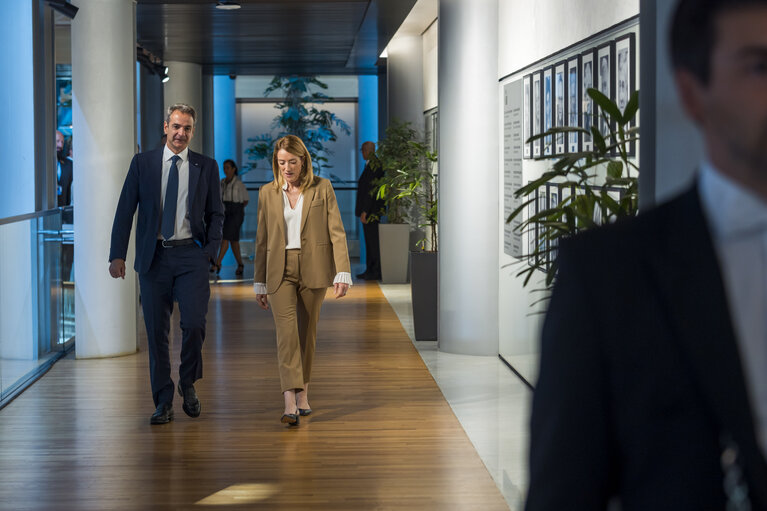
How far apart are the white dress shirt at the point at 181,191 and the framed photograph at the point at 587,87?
2.27 meters

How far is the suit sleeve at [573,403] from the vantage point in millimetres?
916

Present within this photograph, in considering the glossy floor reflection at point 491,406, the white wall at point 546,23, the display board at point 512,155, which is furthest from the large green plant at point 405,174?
the white wall at point 546,23

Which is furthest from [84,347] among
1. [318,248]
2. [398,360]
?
[318,248]

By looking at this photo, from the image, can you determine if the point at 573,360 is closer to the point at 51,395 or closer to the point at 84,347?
the point at 51,395

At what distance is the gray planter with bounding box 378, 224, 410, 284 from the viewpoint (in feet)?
43.6

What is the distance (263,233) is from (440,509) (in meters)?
2.19

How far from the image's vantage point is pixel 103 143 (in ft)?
26.0

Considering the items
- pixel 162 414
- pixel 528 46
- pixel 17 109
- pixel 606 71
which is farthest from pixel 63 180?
pixel 606 71

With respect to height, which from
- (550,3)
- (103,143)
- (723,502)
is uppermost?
(550,3)

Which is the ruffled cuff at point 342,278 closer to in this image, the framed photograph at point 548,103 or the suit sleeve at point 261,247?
the suit sleeve at point 261,247

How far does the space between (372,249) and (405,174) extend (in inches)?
163

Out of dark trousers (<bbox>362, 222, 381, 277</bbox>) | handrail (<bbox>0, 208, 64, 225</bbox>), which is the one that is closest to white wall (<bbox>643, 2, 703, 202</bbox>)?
handrail (<bbox>0, 208, 64, 225</bbox>)

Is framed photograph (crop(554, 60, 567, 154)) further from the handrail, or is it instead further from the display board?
the handrail

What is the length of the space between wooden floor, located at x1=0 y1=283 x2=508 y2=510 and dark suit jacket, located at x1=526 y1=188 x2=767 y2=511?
→ 3447mm
